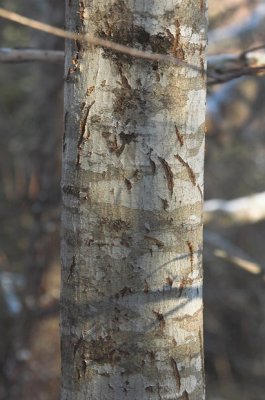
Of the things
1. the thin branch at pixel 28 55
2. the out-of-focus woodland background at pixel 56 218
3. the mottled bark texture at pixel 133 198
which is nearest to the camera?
the mottled bark texture at pixel 133 198

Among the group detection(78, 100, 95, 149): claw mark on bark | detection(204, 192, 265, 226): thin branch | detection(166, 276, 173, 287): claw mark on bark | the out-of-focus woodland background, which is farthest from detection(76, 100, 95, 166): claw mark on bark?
detection(204, 192, 265, 226): thin branch

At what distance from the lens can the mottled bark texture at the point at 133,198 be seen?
4.44 ft

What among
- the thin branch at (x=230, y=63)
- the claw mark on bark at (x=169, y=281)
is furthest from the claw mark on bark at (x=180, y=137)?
the thin branch at (x=230, y=63)

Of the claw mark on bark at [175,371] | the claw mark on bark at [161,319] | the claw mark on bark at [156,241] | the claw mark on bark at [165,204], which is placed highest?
the claw mark on bark at [165,204]

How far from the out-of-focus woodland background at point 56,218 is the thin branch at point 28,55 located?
1.31 metres

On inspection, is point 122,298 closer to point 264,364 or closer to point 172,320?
point 172,320

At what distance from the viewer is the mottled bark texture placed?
1354 mm

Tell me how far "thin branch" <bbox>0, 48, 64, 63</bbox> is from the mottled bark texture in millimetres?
1253

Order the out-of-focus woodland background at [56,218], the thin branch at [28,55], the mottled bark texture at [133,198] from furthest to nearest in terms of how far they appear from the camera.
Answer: the out-of-focus woodland background at [56,218] → the thin branch at [28,55] → the mottled bark texture at [133,198]

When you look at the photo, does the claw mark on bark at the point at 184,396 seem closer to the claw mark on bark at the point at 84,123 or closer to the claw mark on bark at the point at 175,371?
the claw mark on bark at the point at 175,371

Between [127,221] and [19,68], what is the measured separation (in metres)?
7.42

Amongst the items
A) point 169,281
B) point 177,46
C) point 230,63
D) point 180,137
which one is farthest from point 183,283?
point 230,63

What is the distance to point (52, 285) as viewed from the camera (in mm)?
5031

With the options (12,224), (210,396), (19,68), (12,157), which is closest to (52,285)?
(12,224)
